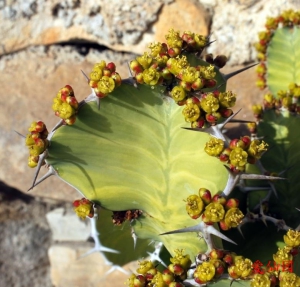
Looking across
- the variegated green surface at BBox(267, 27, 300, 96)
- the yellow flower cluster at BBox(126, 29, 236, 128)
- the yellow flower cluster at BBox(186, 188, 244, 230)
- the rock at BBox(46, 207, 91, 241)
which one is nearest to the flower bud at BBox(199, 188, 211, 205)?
the yellow flower cluster at BBox(186, 188, 244, 230)

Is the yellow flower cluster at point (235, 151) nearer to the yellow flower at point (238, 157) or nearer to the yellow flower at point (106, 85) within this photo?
the yellow flower at point (238, 157)

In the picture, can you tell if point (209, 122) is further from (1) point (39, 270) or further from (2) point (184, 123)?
(1) point (39, 270)

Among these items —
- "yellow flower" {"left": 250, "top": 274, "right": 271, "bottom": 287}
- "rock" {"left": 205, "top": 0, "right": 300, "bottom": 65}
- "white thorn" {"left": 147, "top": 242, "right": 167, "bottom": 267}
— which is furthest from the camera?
"rock" {"left": 205, "top": 0, "right": 300, "bottom": 65}

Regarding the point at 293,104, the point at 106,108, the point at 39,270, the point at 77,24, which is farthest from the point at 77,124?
the point at 39,270

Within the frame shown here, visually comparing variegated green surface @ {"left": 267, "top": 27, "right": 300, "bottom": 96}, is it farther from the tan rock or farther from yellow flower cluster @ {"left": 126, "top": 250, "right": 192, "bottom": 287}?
yellow flower cluster @ {"left": 126, "top": 250, "right": 192, "bottom": 287}

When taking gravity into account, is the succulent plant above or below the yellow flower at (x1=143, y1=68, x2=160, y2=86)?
below

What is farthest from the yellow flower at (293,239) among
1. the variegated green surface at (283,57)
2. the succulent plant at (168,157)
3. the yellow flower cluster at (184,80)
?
the variegated green surface at (283,57)

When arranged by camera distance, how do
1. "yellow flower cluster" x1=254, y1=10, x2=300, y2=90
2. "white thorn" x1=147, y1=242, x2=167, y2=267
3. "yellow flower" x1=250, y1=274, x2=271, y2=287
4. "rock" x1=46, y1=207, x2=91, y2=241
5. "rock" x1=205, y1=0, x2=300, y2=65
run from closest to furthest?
1. "yellow flower" x1=250, y1=274, x2=271, y2=287
2. "white thorn" x1=147, y1=242, x2=167, y2=267
3. "yellow flower cluster" x1=254, y1=10, x2=300, y2=90
4. "rock" x1=205, y1=0, x2=300, y2=65
5. "rock" x1=46, y1=207, x2=91, y2=241

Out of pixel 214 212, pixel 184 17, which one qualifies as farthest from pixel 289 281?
pixel 184 17
